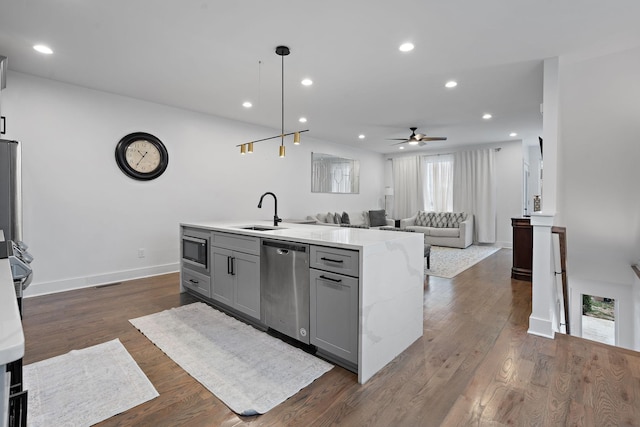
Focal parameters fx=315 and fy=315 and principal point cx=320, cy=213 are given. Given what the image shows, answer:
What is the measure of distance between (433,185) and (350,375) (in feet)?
24.6

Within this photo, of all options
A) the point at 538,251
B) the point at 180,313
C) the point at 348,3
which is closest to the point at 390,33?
the point at 348,3

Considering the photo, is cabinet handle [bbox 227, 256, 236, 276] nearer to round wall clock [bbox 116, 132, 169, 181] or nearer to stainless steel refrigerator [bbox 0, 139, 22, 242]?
stainless steel refrigerator [bbox 0, 139, 22, 242]

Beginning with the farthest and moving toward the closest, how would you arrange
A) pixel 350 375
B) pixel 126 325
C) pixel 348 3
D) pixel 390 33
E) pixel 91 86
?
pixel 91 86 < pixel 126 325 < pixel 390 33 < pixel 348 3 < pixel 350 375

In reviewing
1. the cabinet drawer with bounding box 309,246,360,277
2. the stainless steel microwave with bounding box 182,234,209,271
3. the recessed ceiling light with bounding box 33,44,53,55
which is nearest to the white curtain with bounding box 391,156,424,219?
the stainless steel microwave with bounding box 182,234,209,271

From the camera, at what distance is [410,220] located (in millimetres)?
8336

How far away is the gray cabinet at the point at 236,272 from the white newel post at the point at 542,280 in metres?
2.46

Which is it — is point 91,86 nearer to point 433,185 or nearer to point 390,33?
point 390,33

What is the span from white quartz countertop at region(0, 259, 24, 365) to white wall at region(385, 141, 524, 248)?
858cm

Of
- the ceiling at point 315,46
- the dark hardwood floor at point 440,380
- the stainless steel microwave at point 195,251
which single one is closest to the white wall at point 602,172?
the ceiling at point 315,46

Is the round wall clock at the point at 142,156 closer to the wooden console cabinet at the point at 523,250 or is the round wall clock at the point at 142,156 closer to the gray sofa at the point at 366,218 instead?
the gray sofa at the point at 366,218

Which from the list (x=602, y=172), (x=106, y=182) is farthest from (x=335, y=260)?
(x=106, y=182)

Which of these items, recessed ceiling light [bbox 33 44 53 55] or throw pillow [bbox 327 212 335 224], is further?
throw pillow [bbox 327 212 335 224]

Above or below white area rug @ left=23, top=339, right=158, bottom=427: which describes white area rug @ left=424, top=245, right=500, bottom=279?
above

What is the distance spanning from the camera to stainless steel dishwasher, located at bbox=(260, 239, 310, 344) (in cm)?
235
